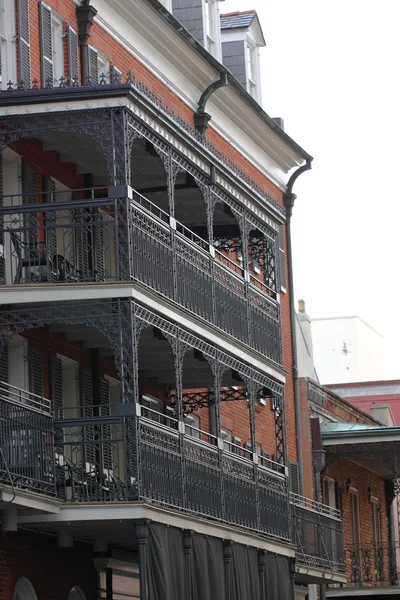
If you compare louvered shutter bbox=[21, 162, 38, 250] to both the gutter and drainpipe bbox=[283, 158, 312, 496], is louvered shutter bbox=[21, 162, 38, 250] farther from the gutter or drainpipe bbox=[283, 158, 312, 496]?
drainpipe bbox=[283, 158, 312, 496]

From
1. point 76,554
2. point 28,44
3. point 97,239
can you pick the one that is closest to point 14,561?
point 76,554

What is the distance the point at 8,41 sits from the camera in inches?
955

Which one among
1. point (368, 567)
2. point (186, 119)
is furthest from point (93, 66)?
point (368, 567)

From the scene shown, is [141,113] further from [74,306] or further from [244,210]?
[244,210]

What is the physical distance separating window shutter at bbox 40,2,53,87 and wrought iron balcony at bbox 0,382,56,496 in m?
5.26

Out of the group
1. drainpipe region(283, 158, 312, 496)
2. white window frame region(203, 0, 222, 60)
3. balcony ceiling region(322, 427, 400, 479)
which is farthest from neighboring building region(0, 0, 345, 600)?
balcony ceiling region(322, 427, 400, 479)

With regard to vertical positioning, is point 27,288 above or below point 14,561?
above

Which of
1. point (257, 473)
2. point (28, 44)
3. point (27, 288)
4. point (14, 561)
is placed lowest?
point (14, 561)

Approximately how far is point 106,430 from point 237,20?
17.4m

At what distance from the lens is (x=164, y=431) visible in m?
23.5

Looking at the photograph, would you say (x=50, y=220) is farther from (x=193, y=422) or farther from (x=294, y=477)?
(x=294, y=477)

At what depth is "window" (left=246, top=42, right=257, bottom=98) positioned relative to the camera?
123 ft

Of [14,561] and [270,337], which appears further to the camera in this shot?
[270,337]

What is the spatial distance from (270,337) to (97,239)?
18.8ft
